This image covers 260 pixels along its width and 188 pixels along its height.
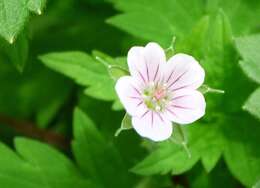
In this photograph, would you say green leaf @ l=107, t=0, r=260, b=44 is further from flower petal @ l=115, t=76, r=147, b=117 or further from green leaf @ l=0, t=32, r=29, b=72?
flower petal @ l=115, t=76, r=147, b=117

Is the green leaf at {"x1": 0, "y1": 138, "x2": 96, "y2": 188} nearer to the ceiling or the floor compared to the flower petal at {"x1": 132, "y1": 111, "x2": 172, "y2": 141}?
nearer to the floor

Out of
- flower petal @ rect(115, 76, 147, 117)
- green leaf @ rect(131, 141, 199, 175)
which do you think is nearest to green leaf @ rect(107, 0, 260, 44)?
green leaf @ rect(131, 141, 199, 175)

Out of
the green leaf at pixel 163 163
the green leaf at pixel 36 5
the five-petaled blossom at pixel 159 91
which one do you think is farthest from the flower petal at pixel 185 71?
the green leaf at pixel 36 5

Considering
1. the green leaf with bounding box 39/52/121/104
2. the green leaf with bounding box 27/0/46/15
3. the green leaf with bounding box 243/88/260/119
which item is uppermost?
the green leaf with bounding box 27/0/46/15

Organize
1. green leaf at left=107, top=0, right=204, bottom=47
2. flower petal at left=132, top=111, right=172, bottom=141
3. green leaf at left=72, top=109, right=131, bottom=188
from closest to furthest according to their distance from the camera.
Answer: flower petal at left=132, top=111, right=172, bottom=141 < green leaf at left=72, top=109, right=131, bottom=188 < green leaf at left=107, top=0, right=204, bottom=47

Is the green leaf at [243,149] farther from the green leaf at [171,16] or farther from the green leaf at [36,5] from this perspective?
the green leaf at [36,5]

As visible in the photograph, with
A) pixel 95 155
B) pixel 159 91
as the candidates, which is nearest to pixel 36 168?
pixel 95 155

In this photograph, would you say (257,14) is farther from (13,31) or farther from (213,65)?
(13,31)
